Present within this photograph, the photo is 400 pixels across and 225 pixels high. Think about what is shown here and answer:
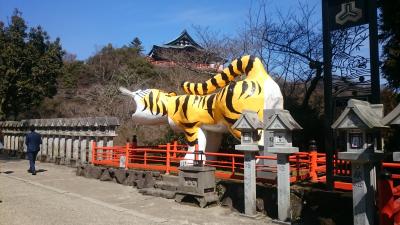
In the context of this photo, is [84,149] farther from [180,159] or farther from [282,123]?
[282,123]

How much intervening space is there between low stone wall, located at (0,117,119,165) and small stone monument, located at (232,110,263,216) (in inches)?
334

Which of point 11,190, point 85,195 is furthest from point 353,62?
point 11,190

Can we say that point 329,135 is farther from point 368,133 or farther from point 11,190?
point 11,190

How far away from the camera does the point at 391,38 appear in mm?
13172

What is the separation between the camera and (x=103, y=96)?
94.9 ft

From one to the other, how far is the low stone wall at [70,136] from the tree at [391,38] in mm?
10364

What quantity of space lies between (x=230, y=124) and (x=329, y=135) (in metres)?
3.58

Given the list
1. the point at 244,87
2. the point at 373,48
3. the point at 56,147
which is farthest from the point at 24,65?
the point at 373,48

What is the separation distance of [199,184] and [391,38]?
28.7 ft

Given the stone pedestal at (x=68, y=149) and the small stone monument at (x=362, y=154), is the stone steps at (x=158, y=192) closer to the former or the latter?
the small stone monument at (x=362, y=154)

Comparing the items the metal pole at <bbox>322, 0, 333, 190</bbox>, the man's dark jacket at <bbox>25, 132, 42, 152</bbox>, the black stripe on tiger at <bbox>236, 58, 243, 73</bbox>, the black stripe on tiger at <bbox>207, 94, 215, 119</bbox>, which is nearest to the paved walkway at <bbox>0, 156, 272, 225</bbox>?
the man's dark jacket at <bbox>25, 132, 42, 152</bbox>

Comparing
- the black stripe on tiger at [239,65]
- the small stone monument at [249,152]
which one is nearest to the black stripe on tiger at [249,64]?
the black stripe on tiger at [239,65]

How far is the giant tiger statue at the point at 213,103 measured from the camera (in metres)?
10.6

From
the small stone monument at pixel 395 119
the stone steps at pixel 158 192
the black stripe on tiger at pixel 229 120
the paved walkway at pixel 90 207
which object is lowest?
the paved walkway at pixel 90 207
